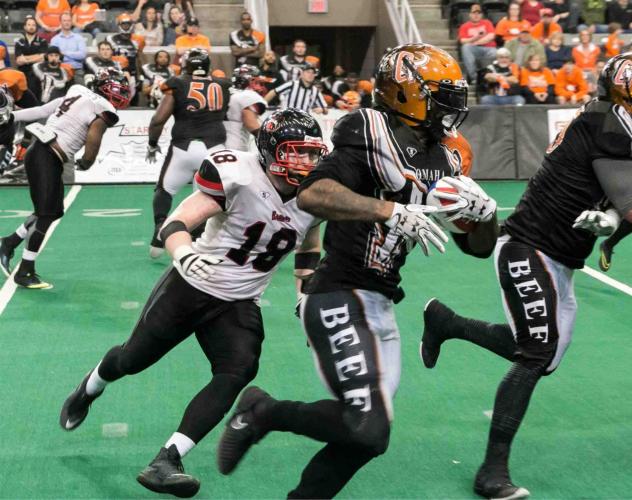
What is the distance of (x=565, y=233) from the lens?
15.1ft

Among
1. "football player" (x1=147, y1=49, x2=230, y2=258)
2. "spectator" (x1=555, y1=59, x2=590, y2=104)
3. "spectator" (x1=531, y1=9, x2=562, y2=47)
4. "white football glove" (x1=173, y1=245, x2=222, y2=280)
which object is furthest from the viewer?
"spectator" (x1=531, y1=9, x2=562, y2=47)

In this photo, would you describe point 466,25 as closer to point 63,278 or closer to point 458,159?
point 63,278

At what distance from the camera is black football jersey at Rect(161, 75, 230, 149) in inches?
379

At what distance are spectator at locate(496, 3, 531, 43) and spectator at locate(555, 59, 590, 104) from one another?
176cm

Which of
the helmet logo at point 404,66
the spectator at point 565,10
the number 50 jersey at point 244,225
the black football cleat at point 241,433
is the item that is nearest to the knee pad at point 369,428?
the black football cleat at point 241,433

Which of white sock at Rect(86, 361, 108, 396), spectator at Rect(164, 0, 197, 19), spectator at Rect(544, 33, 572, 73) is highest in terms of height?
white sock at Rect(86, 361, 108, 396)

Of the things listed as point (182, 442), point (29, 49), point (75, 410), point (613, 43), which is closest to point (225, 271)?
point (182, 442)

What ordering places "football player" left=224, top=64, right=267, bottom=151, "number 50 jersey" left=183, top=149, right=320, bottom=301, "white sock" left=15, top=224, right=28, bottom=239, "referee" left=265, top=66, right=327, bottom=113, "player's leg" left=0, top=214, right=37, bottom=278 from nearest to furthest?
1. "number 50 jersey" left=183, top=149, right=320, bottom=301
2. "white sock" left=15, top=224, right=28, bottom=239
3. "player's leg" left=0, top=214, right=37, bottom=278
4. "football player" left=224, top=64, right=267, bottom=151
5. "referee" left=265, top=66, right=327, bottom=113

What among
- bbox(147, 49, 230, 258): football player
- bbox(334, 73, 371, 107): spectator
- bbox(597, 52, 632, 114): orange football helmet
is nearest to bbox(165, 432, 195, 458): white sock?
bbox(597, 52, 632, 114): orange football helmet

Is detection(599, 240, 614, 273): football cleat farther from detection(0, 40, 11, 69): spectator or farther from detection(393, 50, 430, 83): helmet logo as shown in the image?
detection(0, 40, 11, 69): spectator

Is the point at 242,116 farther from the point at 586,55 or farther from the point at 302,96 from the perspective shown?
the point at 586,55

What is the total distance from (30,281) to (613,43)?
46.6 feet

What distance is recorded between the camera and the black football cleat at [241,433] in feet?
13.4

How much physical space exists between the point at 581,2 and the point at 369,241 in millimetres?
19385
